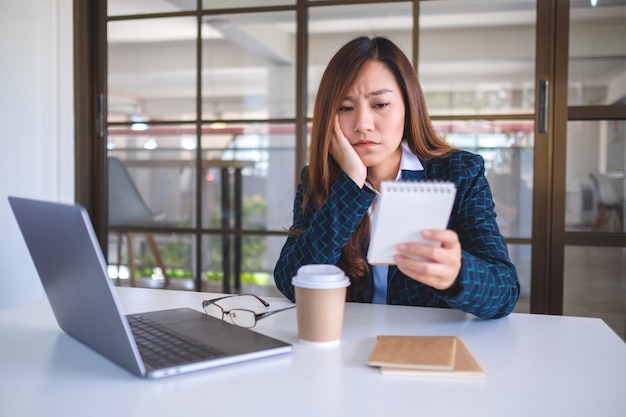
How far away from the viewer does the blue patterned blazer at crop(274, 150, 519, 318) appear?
956mm

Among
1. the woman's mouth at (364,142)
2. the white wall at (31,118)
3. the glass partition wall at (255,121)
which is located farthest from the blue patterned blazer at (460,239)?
the white wall at (31,118)

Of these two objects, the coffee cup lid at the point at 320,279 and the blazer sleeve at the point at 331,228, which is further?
the blazer sleeve at the point at 331,228

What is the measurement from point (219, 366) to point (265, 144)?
2034 mm

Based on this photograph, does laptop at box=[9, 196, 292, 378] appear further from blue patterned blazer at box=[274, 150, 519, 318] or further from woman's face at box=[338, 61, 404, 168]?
woman's face at box=[338, 61, 404, 168]

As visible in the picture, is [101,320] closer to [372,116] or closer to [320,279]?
[320,279]

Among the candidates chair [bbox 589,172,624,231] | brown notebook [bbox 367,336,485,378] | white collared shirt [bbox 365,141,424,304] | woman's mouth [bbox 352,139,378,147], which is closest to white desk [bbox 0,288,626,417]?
brown notebook [bbox 367,336,485,378]

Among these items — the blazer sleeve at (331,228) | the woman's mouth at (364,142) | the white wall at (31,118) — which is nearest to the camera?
the blazer sleeve at (331,228)

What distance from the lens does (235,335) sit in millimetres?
859

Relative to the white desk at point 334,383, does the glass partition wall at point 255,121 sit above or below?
above

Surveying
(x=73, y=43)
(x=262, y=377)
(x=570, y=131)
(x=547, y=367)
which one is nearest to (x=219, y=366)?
(x=262, y=377)

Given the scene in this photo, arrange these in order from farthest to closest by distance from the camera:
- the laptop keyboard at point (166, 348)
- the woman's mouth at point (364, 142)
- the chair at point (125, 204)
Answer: the chair at point (125, 204)
the woman's mouth at point (364, 142)
the laptop keyboard at point (166, 348)

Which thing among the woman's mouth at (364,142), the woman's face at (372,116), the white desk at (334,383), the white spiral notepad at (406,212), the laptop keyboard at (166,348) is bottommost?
the white desk at (334,383)

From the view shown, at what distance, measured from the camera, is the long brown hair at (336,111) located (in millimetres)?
1339

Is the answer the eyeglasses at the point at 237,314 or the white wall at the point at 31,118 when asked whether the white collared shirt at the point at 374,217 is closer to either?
the eyeglasses at the point at 237,314
